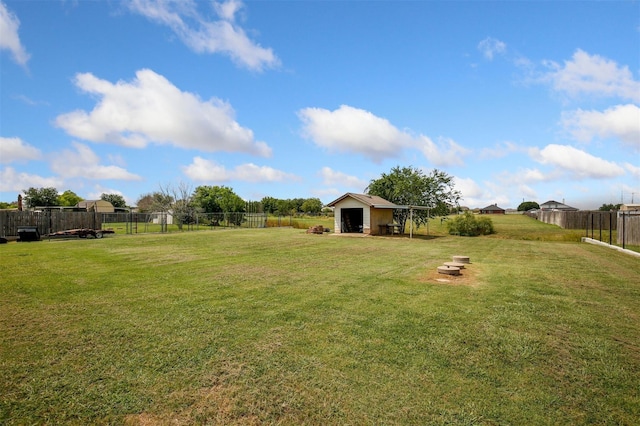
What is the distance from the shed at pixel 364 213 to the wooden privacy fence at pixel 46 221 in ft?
56.7

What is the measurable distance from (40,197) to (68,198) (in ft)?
26.2

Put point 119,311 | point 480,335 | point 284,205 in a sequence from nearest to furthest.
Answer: point 480,335 → point 119,311 → point 284,205

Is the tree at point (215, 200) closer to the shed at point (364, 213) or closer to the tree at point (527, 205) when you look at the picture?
the shed at point (364, 213)

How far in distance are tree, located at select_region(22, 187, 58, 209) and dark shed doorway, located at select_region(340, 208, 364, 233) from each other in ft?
185

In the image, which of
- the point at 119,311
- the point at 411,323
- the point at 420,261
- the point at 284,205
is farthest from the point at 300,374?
the point at 284,205

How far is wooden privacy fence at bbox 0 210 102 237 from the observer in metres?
20.0

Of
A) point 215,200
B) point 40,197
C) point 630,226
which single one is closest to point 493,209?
point 215,200

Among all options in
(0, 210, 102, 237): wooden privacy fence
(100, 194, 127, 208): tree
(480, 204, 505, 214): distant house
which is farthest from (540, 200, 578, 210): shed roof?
(100, 194, 127, 208): tree

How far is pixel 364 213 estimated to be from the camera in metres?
A: 23.8

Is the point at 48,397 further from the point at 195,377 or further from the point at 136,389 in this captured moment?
the point at 195,377

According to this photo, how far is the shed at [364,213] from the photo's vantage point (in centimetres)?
2359

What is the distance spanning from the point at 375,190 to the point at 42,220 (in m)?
24.0

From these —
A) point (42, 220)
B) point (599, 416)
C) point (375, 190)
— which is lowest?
point (599, 416)

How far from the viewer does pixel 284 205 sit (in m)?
88.8
